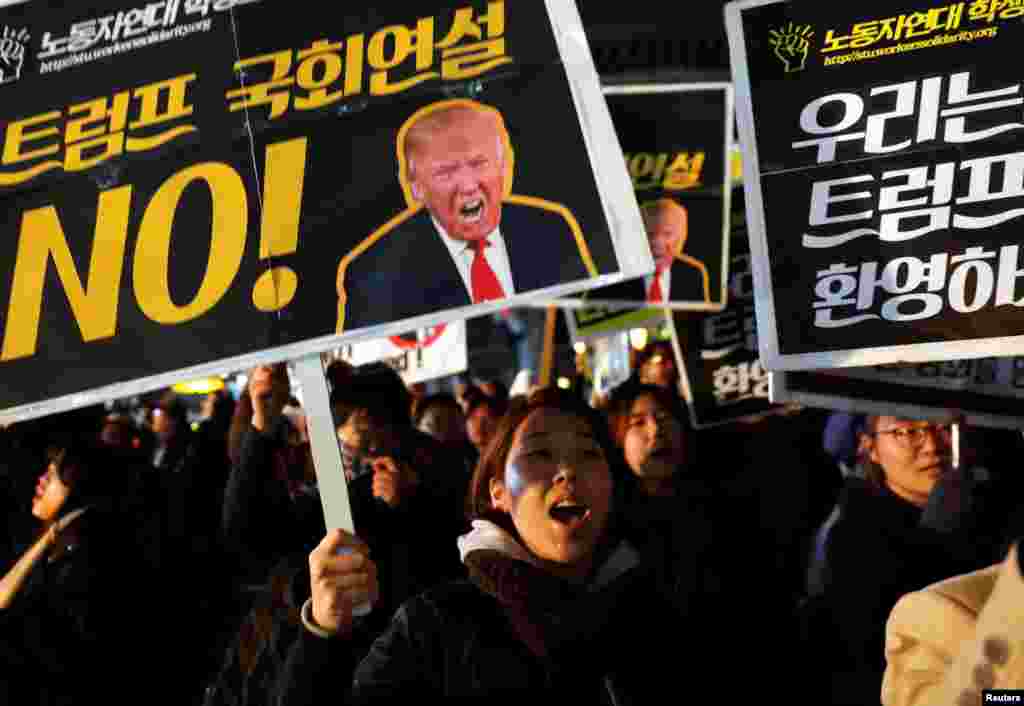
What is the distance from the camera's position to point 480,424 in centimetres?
639

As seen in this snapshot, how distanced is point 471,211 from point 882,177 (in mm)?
860

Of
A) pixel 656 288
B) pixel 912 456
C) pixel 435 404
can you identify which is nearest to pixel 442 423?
pixel 435 404

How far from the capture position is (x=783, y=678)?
252 centimetres

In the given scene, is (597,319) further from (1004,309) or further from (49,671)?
(1004,309)

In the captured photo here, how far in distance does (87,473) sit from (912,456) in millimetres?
2539

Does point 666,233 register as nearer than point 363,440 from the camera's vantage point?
No

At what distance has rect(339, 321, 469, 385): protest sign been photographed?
24.2 ft

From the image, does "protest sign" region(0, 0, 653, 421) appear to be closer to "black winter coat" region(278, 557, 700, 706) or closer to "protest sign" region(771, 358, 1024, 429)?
"black winter coat" region(278, 557, 700, 706)

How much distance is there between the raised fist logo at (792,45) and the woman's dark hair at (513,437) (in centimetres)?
88

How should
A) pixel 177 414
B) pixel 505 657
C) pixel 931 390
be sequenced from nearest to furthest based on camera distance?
pixel 505 657 < pixel 931 390 < pixel 177 414

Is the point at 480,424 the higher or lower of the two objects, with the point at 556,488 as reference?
higher

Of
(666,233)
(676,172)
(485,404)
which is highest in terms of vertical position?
(676,172)

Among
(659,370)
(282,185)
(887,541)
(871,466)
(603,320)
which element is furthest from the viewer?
(603,320)

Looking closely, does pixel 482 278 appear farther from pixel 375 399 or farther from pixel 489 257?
pixel 375 399
